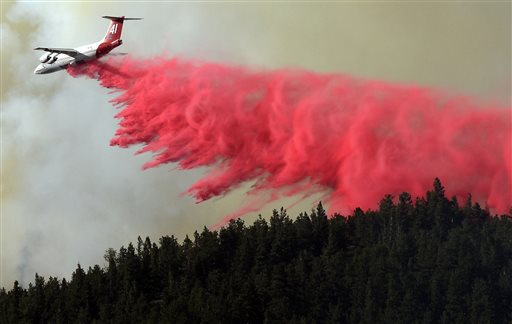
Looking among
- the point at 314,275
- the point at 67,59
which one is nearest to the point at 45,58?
the point at 67,59

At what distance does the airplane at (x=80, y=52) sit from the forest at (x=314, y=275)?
96.3 feet

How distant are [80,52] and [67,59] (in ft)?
6.44

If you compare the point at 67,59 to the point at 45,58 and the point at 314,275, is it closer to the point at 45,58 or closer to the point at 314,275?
the point at 45,58

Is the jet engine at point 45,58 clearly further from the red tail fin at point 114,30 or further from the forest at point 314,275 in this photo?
the forest at point 314,275

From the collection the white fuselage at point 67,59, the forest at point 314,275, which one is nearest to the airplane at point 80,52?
the white fuselage at point 67,59

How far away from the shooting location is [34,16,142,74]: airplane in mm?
135875

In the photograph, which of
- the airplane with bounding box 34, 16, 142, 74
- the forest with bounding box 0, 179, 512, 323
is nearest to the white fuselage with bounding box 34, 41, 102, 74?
the airplane with bounding box 34, 16, 142, 74

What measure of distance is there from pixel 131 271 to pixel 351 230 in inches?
1236

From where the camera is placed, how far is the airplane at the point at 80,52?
136 m

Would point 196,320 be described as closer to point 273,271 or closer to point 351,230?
point 273,271

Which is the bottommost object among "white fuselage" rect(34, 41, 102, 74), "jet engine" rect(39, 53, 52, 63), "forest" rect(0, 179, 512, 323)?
"forest" rect(0, 179, 512, 323)

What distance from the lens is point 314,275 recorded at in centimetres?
16038

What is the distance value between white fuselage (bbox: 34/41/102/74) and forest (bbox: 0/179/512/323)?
2922cm

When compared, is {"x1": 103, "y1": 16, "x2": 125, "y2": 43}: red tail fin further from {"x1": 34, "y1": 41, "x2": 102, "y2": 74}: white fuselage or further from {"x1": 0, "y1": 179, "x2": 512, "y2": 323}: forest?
{"x1": 0, "y1": 179, "x2": 512, "y2": 323}: forest
